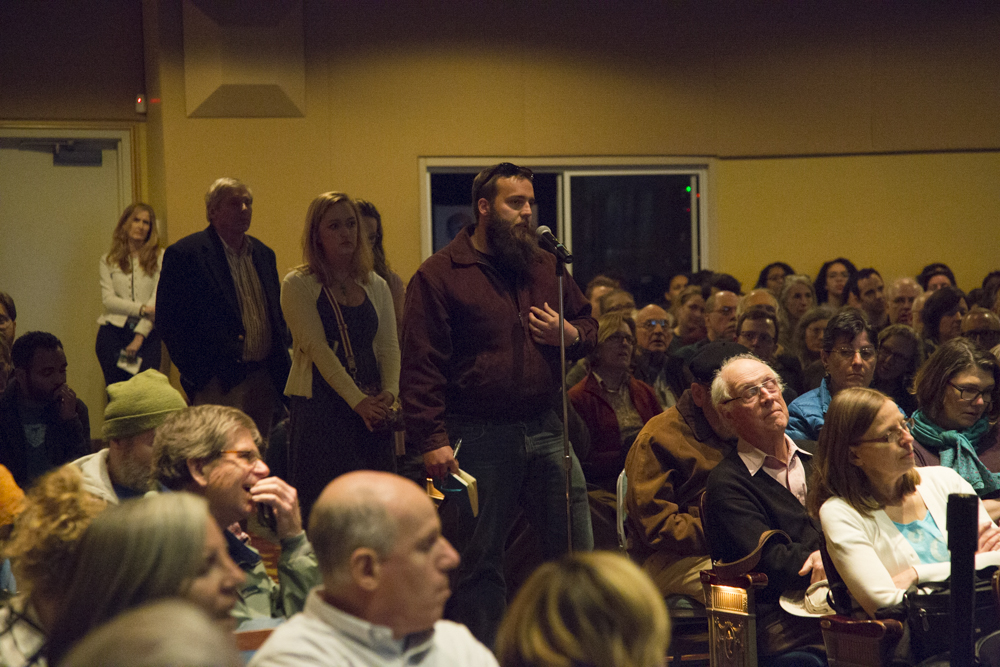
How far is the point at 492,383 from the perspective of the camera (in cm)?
320

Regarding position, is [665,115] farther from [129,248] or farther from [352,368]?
[352,368]

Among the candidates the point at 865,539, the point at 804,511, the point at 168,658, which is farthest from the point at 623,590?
the point at 804,511

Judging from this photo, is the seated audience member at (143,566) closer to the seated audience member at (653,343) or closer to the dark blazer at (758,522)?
the dark blazer at (758,522)

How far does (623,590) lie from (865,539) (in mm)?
1428

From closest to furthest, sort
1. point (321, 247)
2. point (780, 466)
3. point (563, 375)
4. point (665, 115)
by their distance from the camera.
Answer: point (780, 466), point (563, 375), point (321, 247), point (665, 115)

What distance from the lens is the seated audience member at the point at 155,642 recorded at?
1.12 metres

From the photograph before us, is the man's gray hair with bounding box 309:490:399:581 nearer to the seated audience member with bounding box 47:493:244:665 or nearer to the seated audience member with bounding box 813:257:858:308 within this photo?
the seated audience member with bounding box 47:493:244:665

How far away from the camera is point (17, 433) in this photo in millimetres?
4090

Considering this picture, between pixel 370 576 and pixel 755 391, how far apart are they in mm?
1697

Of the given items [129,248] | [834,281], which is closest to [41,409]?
[129,248]

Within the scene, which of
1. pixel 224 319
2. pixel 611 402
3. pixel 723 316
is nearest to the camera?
pixel 224 319

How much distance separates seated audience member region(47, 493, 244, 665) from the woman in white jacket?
4871 mm

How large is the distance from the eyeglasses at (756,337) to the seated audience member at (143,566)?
3.45 meters

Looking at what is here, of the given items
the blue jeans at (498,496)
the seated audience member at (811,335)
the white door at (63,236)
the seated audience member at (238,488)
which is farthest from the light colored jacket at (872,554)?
the white door at (63,236)
